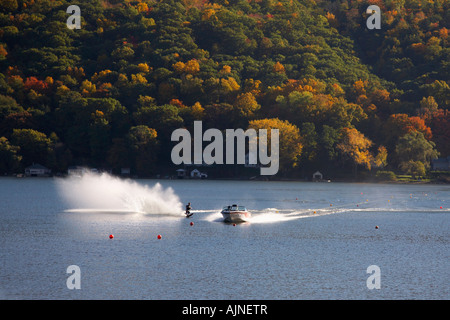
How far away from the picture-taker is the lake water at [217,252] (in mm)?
44844

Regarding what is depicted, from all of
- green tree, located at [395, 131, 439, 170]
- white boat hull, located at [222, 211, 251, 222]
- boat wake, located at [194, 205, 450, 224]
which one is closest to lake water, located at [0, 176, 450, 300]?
boat wake, located at [194, 205, 450, 224]

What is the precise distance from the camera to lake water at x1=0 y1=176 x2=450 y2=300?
44.8 meters

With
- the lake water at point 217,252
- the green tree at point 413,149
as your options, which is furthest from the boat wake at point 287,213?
the green tree at point 413,149

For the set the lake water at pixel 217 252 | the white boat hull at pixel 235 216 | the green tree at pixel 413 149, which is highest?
the green tree at pixel 413 149

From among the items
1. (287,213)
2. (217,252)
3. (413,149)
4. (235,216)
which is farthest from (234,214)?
(413,149)

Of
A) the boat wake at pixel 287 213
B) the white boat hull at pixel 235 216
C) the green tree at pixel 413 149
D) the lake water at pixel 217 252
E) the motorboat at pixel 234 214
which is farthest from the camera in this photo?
the green tree at pixel 413 149

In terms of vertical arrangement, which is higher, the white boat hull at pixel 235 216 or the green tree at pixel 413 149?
the green tree at pixel 413 149

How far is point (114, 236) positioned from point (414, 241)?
1125 inches

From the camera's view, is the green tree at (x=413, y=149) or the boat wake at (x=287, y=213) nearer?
the boat wake at (x=287, y=213)

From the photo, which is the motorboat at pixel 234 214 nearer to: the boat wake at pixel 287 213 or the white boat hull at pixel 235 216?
the white boat hull at pixel 235 216

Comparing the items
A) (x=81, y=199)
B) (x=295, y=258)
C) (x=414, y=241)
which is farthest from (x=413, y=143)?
(x=295, y=258)
